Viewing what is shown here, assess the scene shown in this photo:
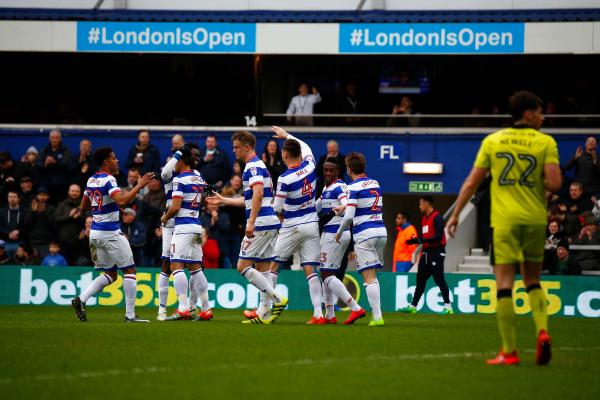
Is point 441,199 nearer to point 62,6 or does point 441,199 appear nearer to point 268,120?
point 268,120

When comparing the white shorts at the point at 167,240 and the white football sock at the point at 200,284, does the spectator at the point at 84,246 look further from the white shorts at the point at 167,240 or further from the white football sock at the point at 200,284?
the white football sock at the point at 200,284

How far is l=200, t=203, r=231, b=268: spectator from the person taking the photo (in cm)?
2369

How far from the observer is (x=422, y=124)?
27859 millimetres

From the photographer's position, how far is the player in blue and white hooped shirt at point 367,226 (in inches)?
617

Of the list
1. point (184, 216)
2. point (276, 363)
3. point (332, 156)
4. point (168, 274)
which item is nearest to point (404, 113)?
point (332, 156)

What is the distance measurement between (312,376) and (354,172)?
6.73 meters

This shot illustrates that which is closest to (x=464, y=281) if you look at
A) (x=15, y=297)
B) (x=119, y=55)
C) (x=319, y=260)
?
(x=319, y=260)

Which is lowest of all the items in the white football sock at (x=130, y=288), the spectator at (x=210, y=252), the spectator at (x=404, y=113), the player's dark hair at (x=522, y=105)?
the white football sock at (x=130, y=288)

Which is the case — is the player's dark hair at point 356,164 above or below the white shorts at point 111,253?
above

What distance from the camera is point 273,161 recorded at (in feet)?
79.3

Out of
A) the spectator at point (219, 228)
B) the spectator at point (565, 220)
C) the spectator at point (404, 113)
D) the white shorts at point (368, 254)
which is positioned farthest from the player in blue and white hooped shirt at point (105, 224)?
the spectator at point (404, 113)

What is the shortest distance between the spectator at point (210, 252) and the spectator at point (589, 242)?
7372mm

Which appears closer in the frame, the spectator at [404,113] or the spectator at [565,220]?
the spectator at [565,220]

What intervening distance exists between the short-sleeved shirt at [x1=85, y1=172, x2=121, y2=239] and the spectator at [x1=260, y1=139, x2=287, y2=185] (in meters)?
8.54
